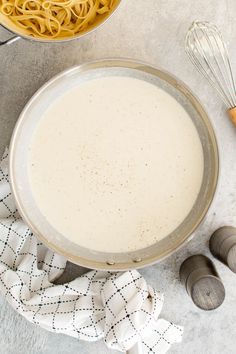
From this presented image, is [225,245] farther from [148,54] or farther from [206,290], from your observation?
[148,54]

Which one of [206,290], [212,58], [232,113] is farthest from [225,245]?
[212,58]

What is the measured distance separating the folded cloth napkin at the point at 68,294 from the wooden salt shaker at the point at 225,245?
0.53ft

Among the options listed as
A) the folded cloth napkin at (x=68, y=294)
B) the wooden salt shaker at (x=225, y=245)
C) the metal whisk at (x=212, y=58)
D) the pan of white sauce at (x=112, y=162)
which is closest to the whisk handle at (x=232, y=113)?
the metal whisk at (x=212, y=58)

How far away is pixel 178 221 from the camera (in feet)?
3.68

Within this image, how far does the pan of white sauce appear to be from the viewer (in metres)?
1.08

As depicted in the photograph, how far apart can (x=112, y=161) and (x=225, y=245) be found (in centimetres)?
30

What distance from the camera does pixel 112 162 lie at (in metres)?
1.09

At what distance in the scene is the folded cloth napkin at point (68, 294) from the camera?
115cm

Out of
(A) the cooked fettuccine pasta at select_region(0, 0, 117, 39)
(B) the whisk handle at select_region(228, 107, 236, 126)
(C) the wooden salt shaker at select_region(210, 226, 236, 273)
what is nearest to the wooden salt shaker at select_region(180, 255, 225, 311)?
(C) the wooden salt shaker at select_region(210, 226, 236, 273)

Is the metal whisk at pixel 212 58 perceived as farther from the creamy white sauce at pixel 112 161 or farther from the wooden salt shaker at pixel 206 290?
the wooden salt shaker at pixel 206 290

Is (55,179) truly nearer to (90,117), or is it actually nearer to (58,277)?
(90,117)

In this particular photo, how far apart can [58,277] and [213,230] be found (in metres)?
0.37

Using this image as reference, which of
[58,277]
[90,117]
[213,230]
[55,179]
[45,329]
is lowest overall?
[45,329]

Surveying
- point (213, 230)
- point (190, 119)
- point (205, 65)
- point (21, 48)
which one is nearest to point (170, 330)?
point (213, 230)
